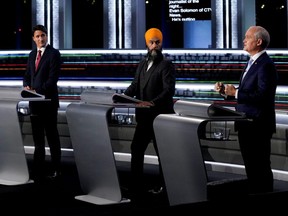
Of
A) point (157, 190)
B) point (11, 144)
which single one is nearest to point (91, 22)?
point (11, 144)

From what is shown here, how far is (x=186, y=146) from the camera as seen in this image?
194 inches

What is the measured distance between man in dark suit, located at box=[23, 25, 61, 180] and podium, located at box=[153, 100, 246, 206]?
2218mm

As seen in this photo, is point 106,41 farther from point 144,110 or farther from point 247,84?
point 247,84

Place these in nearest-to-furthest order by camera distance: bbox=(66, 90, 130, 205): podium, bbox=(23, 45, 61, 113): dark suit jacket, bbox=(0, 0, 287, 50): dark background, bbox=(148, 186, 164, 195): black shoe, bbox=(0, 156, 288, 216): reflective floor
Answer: bbox=(0, 156, 288, 216): reflective floor
bbox=(66, 90, 130, 205): podium
bbox=(148, 186, 164, 195): black shoe
bbox=(23, 45, 61, 113): dark suit jacket
bbox=(0, 0, 287, 50): dark background

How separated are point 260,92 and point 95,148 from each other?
1534 mm

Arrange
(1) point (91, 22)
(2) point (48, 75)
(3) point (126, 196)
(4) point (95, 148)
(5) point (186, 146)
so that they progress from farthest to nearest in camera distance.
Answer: (1) point (91, 22) → (2) point (48, 75) → (3) point (126, 196) → (4) point (95, 148) → (5) point (186, 146)

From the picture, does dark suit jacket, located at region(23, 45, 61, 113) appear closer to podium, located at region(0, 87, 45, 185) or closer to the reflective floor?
podium, located at region(0, 87, 45, 185)

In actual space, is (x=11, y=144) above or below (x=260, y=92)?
below

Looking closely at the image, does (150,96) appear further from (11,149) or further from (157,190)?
(11,149)

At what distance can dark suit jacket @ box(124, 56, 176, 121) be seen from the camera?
6230 mm

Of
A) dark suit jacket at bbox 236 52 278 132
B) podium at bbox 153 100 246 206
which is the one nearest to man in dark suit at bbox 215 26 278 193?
dark suit jacket at bbox 236 52 278 132

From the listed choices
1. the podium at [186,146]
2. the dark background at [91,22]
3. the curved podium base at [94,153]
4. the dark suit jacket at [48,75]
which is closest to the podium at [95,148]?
the curved podium base at [94,153]

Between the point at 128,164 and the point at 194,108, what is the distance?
12.0ft

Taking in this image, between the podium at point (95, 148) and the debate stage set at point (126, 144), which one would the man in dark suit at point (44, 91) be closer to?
the debate stage set at point (126, 144)
